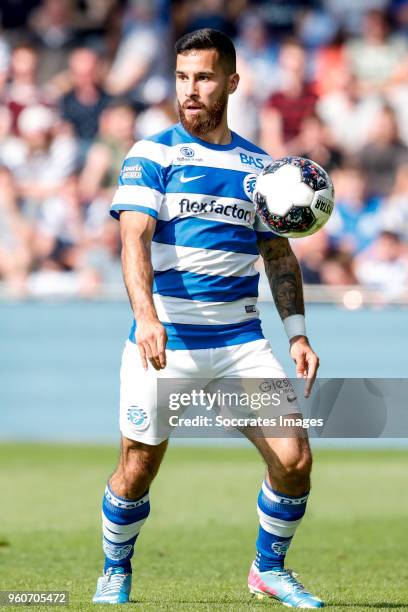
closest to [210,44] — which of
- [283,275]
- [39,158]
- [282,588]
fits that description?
[283,275]

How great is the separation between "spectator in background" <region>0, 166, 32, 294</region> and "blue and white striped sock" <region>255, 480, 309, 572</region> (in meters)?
9.03

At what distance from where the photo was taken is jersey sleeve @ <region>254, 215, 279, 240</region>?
600 centimetres

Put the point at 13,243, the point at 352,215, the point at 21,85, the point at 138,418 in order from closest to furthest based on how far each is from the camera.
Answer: the point at 138,418 → the point at 13,243 → the point at 352,215 → the point at 21,85

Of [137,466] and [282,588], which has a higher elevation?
[137,466]

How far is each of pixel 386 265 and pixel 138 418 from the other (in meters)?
9.43

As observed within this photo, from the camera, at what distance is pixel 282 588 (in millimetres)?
5859

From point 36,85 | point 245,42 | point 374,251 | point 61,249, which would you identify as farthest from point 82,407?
point 245,42

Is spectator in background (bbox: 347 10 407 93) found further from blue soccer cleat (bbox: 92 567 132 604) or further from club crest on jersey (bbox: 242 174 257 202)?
blue soccer cleat (bbox: 92 567 132 604)

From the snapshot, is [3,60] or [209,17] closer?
[3,60]

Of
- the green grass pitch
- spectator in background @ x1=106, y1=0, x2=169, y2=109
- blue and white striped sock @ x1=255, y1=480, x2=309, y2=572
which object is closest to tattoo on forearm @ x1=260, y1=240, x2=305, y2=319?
blue and white striped sock @ x1=255, y1=480, x2=309, y2=572

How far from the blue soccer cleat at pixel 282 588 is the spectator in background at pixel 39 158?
34.5 feet

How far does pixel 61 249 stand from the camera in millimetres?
15188

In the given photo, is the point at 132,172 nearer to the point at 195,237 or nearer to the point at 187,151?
the point at 187,151

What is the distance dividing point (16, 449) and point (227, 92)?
29.1 feet
